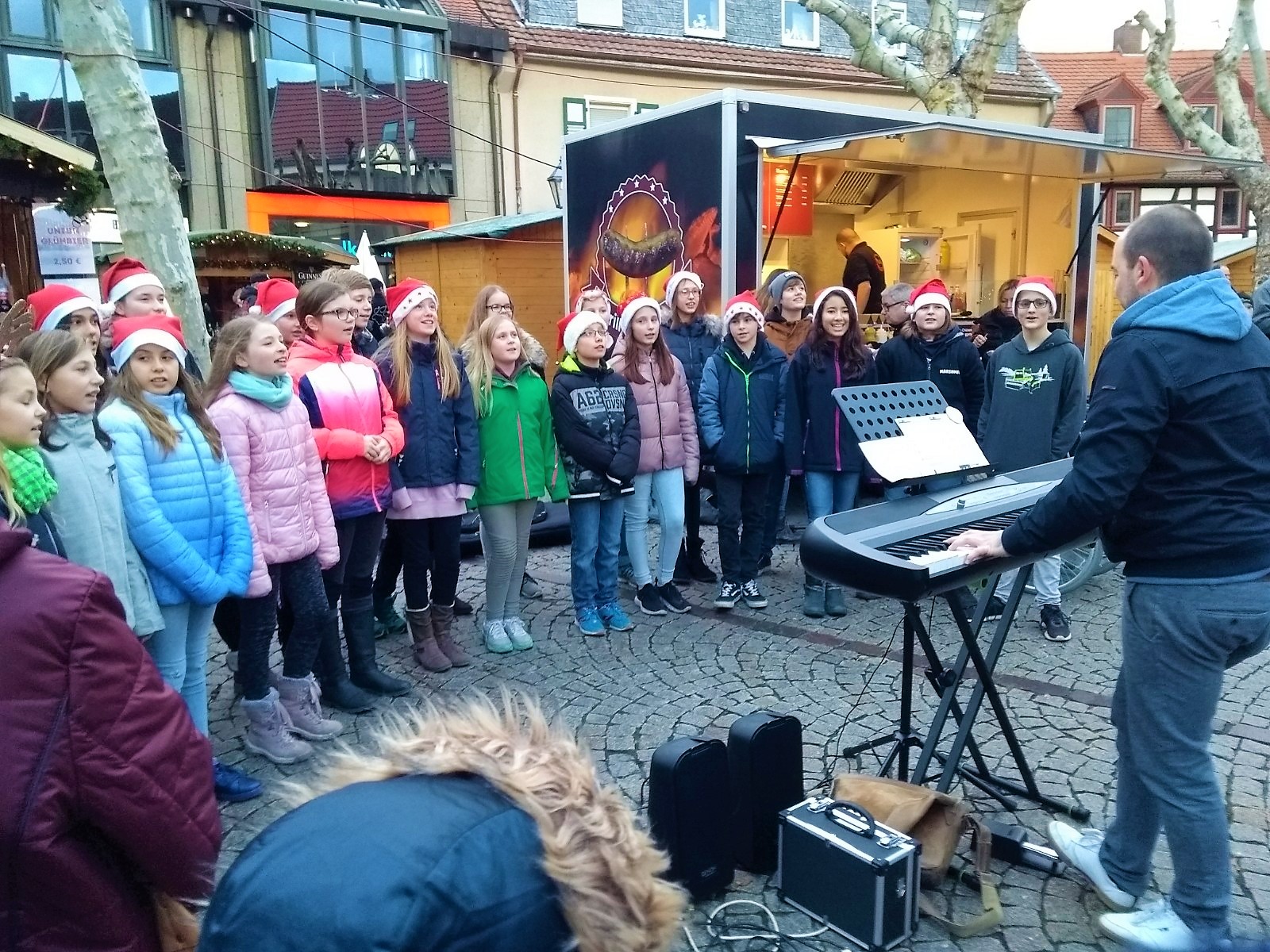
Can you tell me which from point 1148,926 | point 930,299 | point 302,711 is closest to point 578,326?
point 930,299

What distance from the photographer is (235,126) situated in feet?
61.6

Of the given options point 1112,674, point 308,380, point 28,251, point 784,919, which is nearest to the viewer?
point 784,919

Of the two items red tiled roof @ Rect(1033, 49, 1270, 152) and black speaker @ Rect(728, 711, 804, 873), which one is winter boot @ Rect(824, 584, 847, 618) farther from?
red tiled roof @ Rect(1033, 49, 1270, 152)

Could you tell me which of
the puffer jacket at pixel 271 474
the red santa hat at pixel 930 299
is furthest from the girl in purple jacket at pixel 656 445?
the puffer jacket at pixel 271 474

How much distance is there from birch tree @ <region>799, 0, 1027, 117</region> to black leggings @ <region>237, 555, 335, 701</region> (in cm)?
1181

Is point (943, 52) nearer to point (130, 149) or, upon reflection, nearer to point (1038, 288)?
point (1038, 288)

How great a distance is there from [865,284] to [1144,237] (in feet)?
27.3

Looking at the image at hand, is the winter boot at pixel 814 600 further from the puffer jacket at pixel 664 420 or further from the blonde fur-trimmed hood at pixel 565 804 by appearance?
the blonde fur-trimmed hood at pixel 565 804

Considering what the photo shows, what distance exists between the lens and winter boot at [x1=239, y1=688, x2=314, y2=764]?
398 centimetres

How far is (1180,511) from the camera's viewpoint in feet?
8.27

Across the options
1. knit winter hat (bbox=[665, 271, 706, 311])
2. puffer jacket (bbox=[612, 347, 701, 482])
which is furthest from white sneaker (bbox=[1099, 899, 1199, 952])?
knit winter hat (bbox=[665, 271, 706, 311])

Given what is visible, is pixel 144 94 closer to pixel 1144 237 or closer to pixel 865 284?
pixel 1144 237

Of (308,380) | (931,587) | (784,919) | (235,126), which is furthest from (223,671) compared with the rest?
(235,126)

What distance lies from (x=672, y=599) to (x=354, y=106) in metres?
17.1
